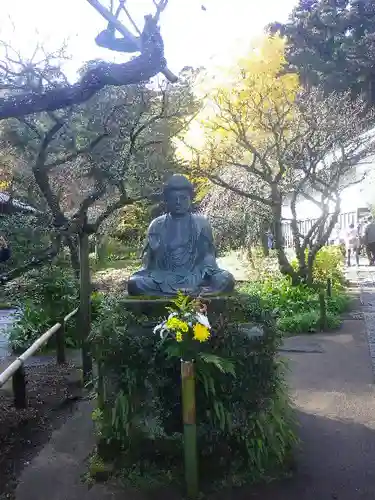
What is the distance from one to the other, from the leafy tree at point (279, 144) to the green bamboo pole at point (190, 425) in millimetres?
7008

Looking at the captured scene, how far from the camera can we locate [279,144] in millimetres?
A: 9898

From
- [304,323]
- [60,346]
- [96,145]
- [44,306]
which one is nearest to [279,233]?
[304,323]

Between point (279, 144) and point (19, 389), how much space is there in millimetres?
6944

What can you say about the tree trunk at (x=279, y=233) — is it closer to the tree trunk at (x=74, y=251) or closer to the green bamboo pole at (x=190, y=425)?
the tree trunk at (x=74, y=251)

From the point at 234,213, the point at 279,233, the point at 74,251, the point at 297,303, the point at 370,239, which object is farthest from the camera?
the point at 370,239

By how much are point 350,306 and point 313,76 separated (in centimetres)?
1486

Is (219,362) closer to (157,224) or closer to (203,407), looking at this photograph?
(203,407)

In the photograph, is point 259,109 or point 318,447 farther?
point 259,109

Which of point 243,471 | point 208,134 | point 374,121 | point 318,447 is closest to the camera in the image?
point 243,471

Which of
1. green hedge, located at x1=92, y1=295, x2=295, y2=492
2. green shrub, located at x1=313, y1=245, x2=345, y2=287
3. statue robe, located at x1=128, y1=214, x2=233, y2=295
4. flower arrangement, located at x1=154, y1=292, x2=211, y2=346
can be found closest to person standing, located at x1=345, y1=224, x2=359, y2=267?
green shrub, located at x1=313, y1=245, x2=345, y2=287

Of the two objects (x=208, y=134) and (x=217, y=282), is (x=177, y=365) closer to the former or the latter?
(x=217, y=282)

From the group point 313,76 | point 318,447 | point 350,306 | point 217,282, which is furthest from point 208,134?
point 313,76

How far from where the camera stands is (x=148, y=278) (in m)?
4.35

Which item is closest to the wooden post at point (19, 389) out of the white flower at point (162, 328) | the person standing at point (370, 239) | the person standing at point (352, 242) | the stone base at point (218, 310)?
the stone base at point (218, 310)
